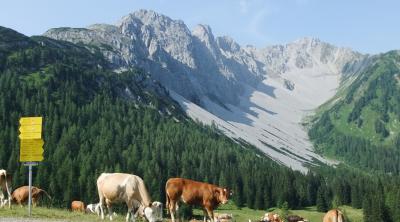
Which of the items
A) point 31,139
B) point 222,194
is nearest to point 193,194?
point 222,194

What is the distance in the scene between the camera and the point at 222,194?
32500mm

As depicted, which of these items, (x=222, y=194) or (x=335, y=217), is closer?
(x=222, y=194)

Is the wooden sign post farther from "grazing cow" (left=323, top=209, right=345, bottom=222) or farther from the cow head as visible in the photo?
"grazing cow" (left=323, top=209, right=345, bottom=222)

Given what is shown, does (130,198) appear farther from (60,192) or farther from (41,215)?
(60,192)

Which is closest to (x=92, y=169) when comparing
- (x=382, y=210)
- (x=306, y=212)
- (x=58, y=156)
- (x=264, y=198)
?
(x=58, y=156)

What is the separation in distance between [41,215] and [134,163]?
159785mm

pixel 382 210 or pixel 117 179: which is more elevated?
pixel 117 179

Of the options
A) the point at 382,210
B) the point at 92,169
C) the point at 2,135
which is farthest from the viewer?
the point at 2,135

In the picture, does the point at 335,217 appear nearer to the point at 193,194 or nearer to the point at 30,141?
the point at 193,194

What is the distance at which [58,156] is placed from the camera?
17200 cm

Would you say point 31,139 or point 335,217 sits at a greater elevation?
point 31,139

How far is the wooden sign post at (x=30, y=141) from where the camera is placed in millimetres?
32750

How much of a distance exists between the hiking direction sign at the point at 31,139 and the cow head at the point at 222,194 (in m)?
12.0

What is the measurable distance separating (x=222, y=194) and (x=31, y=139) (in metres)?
13.5
